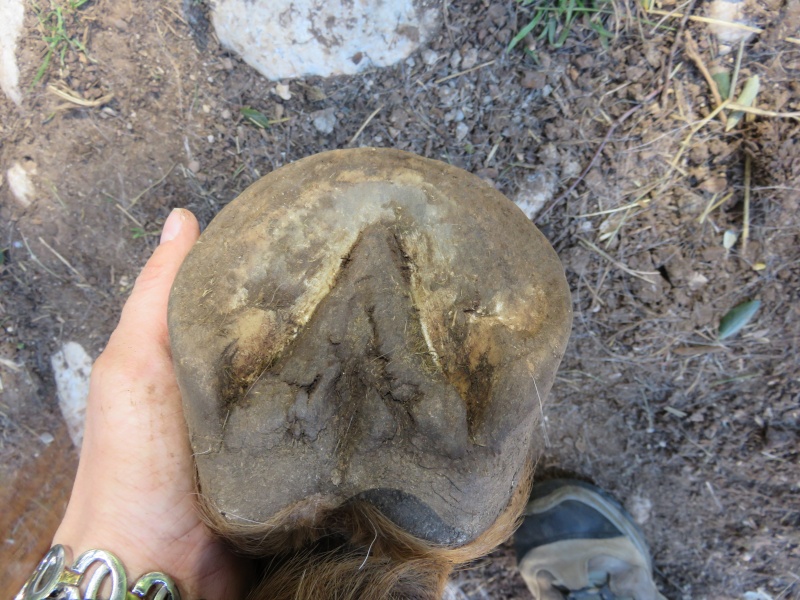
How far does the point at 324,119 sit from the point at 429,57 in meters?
0.46

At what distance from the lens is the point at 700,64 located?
1954 mm

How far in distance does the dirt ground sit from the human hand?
0.66 metres

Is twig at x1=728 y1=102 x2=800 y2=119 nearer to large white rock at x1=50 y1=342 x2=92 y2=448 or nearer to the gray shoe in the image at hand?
the gray shoe

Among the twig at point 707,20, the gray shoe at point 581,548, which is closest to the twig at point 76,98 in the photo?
the twig at point 707,20

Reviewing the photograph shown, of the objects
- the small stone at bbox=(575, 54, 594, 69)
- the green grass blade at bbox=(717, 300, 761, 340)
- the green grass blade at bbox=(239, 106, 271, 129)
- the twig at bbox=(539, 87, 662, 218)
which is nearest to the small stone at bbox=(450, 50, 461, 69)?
the small stone at bbox=(575, 54, 594, 69)

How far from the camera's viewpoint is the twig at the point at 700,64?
195cm

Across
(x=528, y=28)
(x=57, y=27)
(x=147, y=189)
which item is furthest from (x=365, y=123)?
(x=57, y=27)

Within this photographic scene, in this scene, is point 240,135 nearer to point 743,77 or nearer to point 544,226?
point 544,226

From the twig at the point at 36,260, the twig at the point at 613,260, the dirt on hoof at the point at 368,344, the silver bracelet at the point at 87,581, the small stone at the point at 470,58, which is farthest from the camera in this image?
the twig at the point at 36,260

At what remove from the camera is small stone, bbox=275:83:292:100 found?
6.66ft

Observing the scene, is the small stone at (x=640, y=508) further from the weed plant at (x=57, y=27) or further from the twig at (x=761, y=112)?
the weed plant at (x=57, y=27)

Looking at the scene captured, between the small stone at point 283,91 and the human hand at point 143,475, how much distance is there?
2.82 ft

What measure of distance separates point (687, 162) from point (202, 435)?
6.31ft

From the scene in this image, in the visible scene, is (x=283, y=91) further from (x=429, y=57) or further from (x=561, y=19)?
(x=561, y=19)
